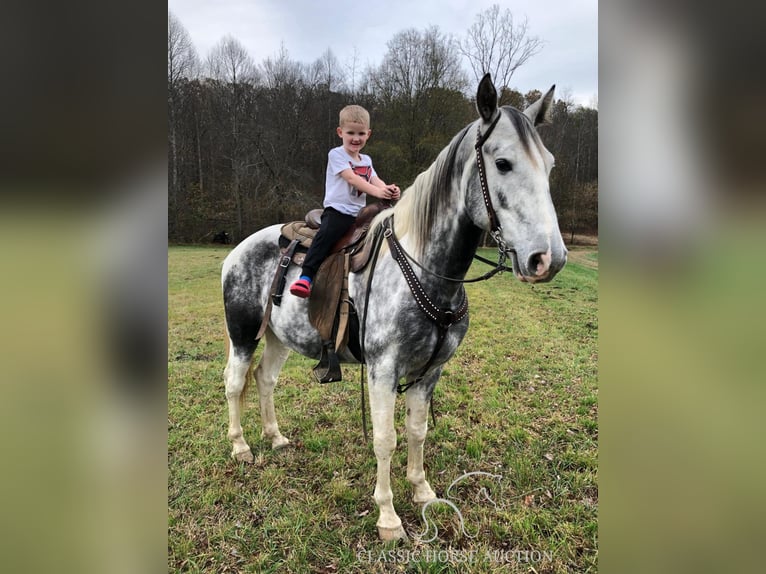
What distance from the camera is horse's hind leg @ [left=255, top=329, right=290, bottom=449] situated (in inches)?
134

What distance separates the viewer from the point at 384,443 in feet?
7.62

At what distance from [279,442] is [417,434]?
1447mm

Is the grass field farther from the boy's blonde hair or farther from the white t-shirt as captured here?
the boy's blonde hair

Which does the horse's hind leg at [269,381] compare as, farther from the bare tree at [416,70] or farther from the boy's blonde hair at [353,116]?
the bare tree at [416,70]

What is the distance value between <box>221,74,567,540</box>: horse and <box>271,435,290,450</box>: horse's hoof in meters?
0.02

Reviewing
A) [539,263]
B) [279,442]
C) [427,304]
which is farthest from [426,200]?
[279,442]

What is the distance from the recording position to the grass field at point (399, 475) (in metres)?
2.20

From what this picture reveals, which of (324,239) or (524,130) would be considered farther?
(324,239)

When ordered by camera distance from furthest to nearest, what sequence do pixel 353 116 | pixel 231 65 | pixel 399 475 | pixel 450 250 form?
pixel 231 65
pixel 399 475
pixel 353 116
pixel 450 250

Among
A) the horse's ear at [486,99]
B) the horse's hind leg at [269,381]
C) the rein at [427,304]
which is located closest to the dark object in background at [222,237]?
the horse's hind leg at [269,381]

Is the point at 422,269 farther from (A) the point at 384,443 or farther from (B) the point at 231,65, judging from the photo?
(B) the point at 231,65

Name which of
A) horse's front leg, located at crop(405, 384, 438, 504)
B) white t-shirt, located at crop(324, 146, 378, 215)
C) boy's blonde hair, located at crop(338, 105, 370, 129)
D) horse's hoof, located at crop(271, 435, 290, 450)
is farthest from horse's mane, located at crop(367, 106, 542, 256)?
horse's hoof, located at crop(271, 435, 290, 450)
